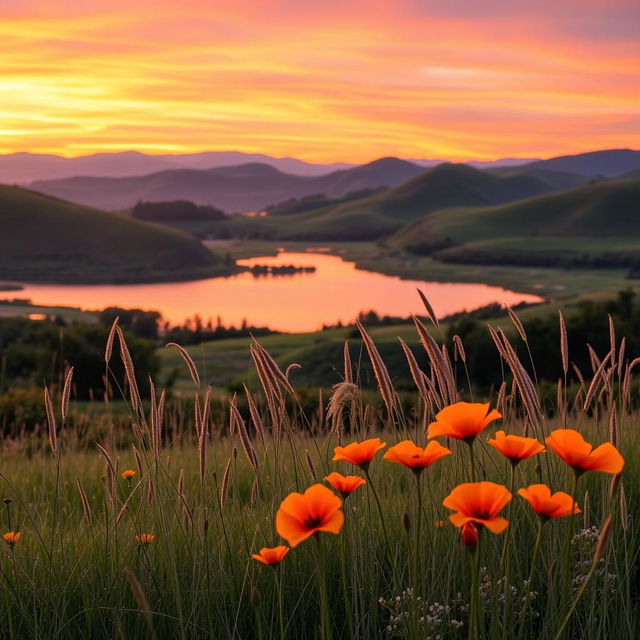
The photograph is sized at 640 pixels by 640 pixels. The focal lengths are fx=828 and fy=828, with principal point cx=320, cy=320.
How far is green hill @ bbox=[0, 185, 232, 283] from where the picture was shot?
6334 inches

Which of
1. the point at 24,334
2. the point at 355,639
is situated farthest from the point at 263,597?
the point at 24,334

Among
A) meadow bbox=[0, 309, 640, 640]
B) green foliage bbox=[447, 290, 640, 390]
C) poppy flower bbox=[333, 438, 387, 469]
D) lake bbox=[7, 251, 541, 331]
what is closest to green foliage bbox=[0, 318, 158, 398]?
green foliage bbox=[447, 290, 640, 390]

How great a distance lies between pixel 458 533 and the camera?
311 centimetres

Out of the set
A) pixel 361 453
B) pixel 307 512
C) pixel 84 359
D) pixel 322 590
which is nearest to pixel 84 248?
pixel 84 359

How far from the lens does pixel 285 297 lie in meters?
118

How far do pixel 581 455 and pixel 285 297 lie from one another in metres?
116

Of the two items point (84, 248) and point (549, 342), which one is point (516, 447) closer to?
point (549, 342)

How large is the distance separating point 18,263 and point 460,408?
174056 millimetres

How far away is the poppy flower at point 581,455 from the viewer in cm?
192

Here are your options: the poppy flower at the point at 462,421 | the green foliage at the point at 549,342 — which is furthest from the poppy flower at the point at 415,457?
the green foliage at the point at 549,342

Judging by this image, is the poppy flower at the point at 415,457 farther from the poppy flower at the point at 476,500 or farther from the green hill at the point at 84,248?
the green hill at the point at 84,248

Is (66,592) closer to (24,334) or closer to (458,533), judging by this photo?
(458,533)

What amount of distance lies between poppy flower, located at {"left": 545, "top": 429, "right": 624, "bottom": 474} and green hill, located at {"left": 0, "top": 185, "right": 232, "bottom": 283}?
157 metres

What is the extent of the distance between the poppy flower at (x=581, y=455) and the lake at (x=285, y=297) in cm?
8149
